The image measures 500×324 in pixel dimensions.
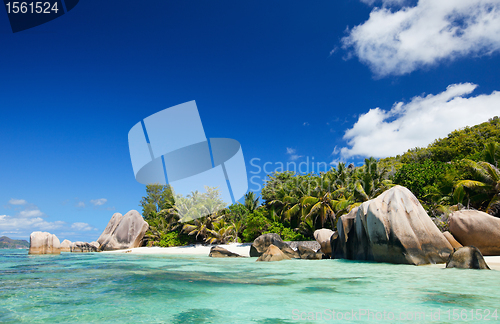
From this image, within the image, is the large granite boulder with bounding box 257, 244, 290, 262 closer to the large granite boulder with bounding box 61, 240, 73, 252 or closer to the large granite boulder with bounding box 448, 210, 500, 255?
the large granite boulder with bounding box 448, 210, 500, 255

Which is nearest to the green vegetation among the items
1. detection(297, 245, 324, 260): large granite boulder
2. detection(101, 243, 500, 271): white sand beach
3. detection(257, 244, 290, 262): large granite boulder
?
detection(101, 243, 500, 271): white sand beach

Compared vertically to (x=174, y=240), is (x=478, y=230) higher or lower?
higher

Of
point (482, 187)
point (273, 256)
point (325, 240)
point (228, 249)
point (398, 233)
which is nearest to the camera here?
point (398, 233)

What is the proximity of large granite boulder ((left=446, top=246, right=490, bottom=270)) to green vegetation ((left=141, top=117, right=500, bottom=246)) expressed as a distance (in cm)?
858

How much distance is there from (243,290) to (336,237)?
11.8 metres

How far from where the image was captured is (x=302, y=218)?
27312 millimetres

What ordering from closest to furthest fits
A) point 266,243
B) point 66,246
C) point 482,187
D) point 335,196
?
point 482,187 < point 266,243 < point 335,196 < point 66,246

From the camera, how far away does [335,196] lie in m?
26.8

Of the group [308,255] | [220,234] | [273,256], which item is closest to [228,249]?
[220,234]

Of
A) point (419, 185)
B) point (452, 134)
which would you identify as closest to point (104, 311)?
point (419, 185)

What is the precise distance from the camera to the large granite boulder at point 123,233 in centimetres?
3547

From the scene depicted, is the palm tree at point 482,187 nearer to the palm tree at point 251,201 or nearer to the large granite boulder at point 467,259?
the large granite boulder at point 467,259

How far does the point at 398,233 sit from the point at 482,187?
11020 millimetres

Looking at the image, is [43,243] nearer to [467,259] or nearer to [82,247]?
[82,247]
